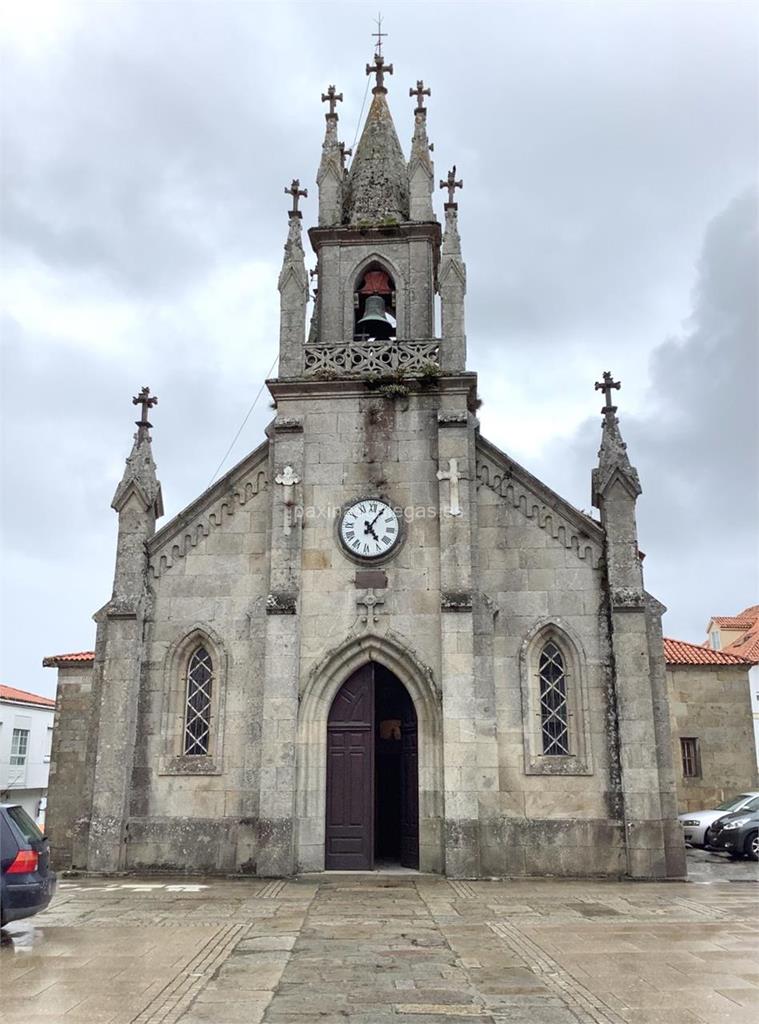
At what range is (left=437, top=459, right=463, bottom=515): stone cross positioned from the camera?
1902 cm

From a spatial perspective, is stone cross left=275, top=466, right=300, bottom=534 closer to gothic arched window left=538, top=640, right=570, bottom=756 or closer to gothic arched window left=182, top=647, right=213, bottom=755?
gothic arched window left=182, top=647, right=213, bottom=755

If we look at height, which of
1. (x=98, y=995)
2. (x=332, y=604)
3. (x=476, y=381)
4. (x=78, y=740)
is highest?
(x=476, y=381)

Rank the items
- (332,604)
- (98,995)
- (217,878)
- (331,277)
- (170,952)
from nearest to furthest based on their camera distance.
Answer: (98,995), (170,952), (217,878), (332,604), (331,277)

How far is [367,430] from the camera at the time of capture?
20016 millimetres

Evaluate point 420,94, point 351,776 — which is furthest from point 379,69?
point 351,776

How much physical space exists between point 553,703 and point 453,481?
5207mm

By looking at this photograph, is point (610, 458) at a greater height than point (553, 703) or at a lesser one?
greater

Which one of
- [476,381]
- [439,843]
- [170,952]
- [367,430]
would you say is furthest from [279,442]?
[170,952]

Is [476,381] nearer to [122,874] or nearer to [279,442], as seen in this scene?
[279,442]

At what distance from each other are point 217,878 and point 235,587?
6.01 metres

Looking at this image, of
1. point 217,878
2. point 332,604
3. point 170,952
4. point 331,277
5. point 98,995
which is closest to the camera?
point 98,995

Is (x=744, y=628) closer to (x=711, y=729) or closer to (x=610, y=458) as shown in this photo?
(x=711, y=729)

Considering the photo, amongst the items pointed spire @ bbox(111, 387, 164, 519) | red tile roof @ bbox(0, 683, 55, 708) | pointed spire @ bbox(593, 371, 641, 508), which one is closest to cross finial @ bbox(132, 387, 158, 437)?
pointed spire @ bbox(111, 387, 164, 519)

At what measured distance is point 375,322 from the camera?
21.9 m
